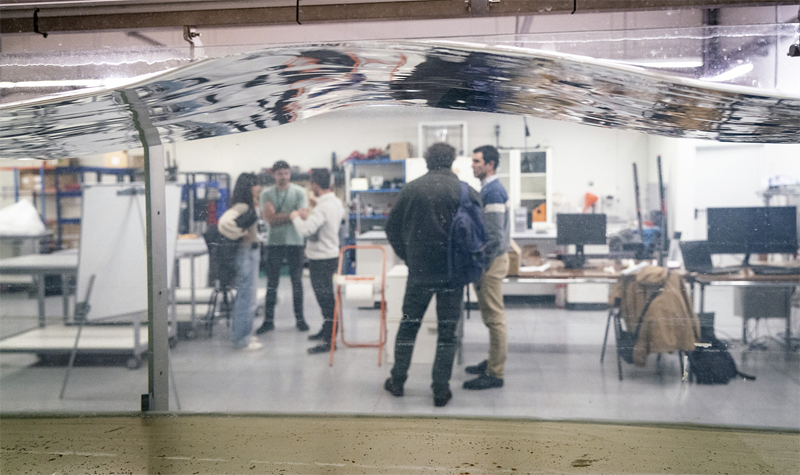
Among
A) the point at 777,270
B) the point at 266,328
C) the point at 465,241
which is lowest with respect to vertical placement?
the point at 266,328

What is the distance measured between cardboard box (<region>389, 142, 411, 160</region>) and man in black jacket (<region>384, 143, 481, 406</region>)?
0.24ft

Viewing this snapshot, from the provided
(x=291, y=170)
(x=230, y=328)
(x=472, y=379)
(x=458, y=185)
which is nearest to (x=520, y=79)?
(x=458, y=185)

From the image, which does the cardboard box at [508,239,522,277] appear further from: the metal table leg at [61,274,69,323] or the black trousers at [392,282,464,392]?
the metal table leg at [61,274,69,323]

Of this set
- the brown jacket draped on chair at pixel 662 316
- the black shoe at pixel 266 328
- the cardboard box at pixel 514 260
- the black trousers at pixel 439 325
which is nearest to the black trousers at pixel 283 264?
the black shoe at pixel 266 328

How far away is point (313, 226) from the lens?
1997 mm

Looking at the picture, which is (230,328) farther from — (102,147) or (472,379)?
(472,379)

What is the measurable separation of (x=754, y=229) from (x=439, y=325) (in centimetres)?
121

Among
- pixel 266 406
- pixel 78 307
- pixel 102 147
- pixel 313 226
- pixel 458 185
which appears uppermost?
pixel 102 147

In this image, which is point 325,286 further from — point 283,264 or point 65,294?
point 65,294

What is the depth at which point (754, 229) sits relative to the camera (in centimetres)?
182

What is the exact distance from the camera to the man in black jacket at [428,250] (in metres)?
1.91

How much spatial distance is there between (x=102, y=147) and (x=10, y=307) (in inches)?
32.6

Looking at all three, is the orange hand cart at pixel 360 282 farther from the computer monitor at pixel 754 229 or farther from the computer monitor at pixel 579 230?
the computer monitor at pixel 754 229

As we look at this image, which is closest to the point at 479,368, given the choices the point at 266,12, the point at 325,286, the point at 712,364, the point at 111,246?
the point at 325,286
